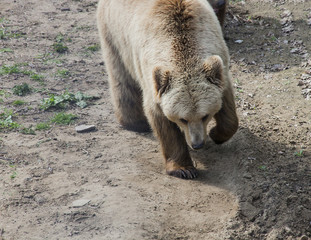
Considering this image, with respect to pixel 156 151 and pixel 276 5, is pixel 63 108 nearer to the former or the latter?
pixel 156 151

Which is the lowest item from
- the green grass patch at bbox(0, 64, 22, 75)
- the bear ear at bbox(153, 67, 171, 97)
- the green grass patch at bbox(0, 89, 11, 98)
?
the green grass patch at bbox(0, 89, 11, 98)

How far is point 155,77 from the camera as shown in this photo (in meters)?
5.32

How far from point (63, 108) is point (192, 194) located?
3.22 meters

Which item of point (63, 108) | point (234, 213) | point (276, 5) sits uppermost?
point (276, 5)

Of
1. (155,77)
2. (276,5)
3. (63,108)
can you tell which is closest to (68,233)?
(155,77)

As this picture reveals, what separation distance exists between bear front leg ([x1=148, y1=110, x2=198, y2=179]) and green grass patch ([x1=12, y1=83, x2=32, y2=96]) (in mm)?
3144

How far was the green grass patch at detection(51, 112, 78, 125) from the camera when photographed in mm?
7488

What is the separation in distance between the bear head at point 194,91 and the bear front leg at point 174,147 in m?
0.56

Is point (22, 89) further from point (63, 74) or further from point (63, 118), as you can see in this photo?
point (63, 118)

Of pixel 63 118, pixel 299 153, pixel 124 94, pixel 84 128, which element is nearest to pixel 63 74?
pixel 63 118

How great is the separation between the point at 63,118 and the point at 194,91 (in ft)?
10.00

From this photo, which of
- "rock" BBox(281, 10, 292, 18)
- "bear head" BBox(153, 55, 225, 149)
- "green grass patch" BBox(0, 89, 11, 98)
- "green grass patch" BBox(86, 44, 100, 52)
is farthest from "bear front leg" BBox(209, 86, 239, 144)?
"rock" BBox(281, 10, 292, 18)

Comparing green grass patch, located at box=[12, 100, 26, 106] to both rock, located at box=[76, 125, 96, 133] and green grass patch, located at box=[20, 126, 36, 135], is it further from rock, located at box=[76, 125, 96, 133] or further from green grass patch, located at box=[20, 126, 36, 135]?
rock, located at box=[76, 125, 96, 133]

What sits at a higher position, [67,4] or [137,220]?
[67,4]
